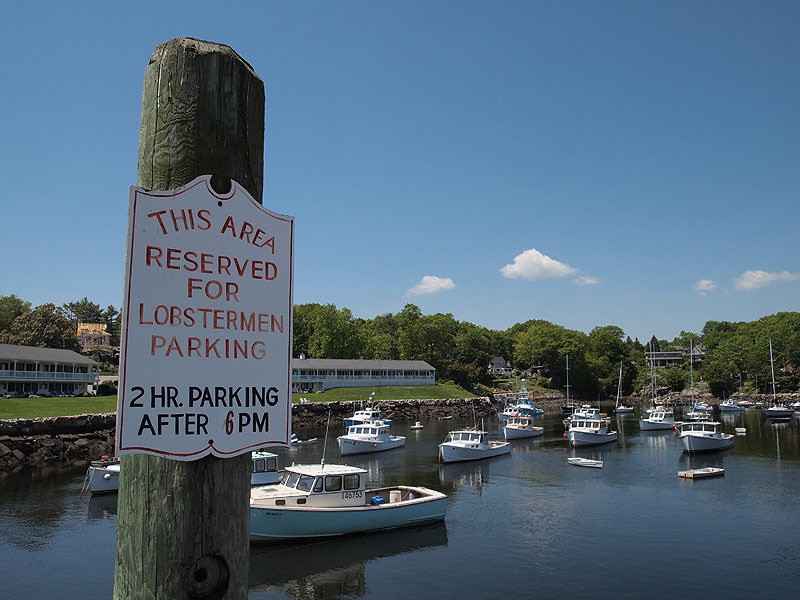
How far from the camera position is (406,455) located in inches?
1882

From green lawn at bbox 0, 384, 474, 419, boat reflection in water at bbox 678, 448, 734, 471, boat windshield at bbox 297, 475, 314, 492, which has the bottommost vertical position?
boat reflection in water at bbox 678, 448, 734, 471

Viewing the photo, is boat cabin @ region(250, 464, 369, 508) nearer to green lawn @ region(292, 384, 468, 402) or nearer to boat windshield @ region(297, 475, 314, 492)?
boat windshield @ region(297, 475, 314, 492)

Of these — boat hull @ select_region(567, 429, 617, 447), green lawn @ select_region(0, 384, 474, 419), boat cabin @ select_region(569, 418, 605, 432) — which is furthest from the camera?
boat cabin @ select_region(569, 418, 605, 432)

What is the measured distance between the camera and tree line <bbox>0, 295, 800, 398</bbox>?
10906 centimetres

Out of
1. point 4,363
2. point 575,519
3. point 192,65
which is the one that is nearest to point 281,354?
point 192,65

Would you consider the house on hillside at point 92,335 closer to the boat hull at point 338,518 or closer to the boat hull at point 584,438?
the boat hull at point 584,438

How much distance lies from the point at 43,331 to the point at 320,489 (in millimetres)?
78112

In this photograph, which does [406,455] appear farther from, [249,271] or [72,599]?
[249,271]

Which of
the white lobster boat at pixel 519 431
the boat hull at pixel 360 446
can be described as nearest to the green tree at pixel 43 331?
the boat hull at pixel 360 446

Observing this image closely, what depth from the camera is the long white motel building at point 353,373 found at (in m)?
91.5

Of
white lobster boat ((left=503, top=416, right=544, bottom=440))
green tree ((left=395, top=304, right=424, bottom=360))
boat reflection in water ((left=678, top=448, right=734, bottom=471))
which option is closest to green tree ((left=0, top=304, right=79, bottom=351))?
green tree ((left=395, top=304, right=424, bottom=360))

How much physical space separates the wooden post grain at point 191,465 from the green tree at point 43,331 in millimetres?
95368

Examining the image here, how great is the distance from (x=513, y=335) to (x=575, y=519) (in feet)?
493

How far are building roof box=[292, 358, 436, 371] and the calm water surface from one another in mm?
54067
